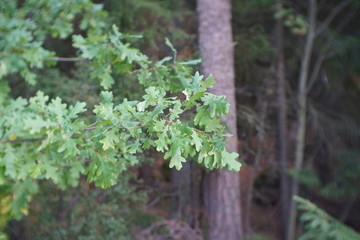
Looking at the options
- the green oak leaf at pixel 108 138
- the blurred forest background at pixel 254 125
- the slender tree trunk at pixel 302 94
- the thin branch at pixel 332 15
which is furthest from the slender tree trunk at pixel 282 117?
the green oak leaf at pixel 108 138

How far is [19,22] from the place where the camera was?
3076mm

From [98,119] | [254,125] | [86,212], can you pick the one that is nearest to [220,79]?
[254,125]

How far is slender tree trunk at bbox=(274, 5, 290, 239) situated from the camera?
6.73m

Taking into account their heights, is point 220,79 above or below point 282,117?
above

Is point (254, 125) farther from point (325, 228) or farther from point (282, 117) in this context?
point (282, 117)

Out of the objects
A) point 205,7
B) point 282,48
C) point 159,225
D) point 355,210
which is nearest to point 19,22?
point 205,7

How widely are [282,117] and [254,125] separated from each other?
2242 mm

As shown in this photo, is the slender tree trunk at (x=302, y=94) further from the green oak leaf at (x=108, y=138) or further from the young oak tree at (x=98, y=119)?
the green oak leaf at (x=108, y=138)

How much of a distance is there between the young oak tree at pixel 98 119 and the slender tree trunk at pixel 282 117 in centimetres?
380

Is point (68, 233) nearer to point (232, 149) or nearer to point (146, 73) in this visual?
point (232, 149)

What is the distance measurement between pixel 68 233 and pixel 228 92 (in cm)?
283

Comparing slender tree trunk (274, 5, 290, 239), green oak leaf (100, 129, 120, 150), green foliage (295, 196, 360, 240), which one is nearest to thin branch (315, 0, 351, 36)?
slender tree trunk (274, 5, 290, 239)

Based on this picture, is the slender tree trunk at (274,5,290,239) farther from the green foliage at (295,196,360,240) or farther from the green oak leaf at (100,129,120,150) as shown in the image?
the green oak leaf at (100,129,120,150)

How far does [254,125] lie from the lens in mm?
5070
